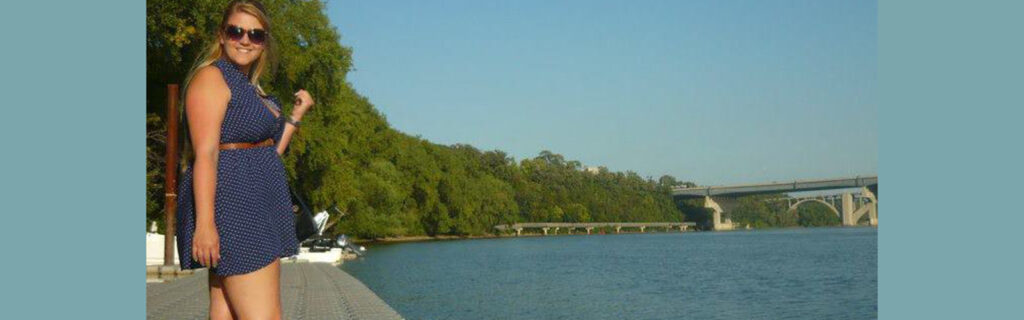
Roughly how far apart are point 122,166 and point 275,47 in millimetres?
5484

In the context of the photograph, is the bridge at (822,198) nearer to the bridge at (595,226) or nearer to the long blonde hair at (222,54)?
the bridge at (595,226)

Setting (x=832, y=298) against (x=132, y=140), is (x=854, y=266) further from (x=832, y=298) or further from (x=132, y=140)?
(x=132, y=140)

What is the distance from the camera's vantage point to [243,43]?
8.28ft

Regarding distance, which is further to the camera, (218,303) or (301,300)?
(301,300)

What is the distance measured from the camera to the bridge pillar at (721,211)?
74.2m

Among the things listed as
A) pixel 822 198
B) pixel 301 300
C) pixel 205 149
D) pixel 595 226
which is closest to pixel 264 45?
pixel 205 149

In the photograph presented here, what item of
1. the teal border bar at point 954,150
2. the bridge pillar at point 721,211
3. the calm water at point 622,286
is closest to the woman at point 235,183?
the teal border bar at point 954,150

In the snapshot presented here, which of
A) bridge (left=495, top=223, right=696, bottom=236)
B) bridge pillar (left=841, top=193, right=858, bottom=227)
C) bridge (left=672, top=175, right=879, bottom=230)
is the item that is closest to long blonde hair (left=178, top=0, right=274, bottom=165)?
bridge (left=672, top=175, right=879, bottom=230)

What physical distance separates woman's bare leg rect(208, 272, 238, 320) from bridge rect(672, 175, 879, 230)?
42.1 m

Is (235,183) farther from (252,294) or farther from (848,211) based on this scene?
(848,211)

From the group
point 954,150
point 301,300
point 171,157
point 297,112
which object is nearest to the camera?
point 297,112

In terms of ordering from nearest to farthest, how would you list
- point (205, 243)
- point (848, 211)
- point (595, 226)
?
point (205, 243), point (848, 211), point (595, 226)

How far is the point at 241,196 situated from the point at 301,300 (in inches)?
324

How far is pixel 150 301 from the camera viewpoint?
32.6 ft
